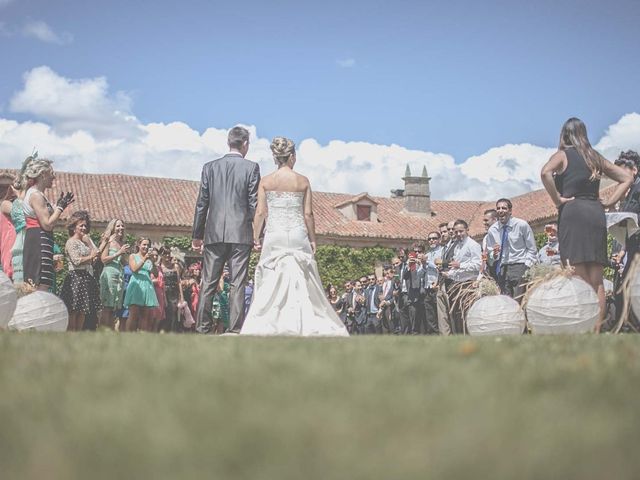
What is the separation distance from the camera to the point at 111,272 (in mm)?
13336

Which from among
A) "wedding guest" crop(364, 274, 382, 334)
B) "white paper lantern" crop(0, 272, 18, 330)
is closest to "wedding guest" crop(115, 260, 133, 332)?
"white paper lantern" crop(0, 272, 18, 330)

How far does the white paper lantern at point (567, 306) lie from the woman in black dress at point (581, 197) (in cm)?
49

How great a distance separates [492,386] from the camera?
10.8 ft

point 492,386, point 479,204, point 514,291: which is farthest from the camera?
point 479,204

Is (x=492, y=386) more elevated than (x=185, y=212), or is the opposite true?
(x=185, y=212)

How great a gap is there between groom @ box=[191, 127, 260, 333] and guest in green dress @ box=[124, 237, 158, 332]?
4.03m

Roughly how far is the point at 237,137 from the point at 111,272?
398 centimetres

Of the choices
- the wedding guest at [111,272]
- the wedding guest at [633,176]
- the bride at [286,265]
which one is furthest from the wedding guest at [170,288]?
the wedding guest at [633,176]

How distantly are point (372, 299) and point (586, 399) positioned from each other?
22.5 metres

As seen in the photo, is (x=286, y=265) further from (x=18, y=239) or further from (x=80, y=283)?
(x=80, y=283)

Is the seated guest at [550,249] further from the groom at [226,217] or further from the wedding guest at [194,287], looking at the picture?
the wedding guest at [194,287]

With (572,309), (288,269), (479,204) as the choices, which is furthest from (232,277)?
(479,204)

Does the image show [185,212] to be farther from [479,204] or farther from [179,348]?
[179,348]

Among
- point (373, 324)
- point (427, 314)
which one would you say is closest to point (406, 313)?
point (427, 314)
